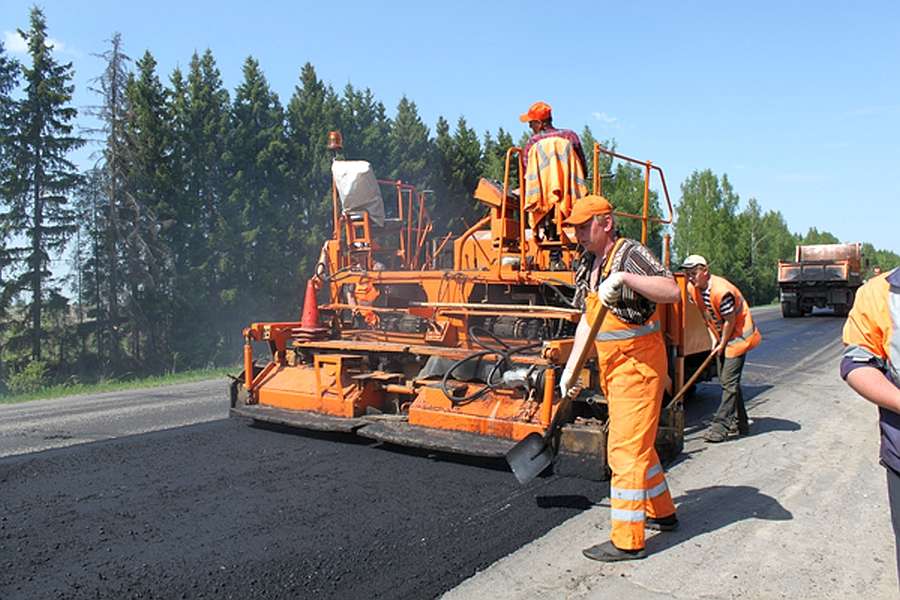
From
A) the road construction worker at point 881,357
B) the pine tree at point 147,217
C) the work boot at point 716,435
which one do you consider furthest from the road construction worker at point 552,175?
the pine tree at point 147,217

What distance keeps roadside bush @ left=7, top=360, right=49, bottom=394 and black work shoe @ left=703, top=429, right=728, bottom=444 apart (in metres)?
21.6

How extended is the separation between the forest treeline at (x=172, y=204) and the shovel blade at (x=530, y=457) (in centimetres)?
1875

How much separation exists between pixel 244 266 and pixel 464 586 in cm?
2665

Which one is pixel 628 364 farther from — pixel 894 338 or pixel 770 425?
pixel 770 425

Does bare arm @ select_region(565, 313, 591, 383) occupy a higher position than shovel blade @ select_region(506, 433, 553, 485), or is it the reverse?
bare arm @ select_region(565, 313, 591, 383)

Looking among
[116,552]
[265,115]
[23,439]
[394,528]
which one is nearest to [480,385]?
[394,528]

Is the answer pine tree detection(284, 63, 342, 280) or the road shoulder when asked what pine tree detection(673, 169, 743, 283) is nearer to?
pine tree detection(284, 63, 342, 280)

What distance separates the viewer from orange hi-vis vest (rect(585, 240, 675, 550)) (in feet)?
11.4

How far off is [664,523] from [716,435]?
8.49ft

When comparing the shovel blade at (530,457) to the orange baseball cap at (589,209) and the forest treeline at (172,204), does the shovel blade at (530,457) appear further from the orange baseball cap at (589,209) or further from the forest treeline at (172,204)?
the forest treeline at (172,204)

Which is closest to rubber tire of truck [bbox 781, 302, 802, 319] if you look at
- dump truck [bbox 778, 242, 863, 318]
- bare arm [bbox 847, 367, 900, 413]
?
dump truck [bbox 778, 242, 863, 318]

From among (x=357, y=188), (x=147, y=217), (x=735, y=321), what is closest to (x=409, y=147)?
(x=147, y=217)

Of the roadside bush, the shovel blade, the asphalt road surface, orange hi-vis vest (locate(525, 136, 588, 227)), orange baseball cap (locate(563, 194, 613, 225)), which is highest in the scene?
orange hi-vis vest (locate(525, 136, 588, 227))

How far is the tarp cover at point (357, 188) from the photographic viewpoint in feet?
25.5
